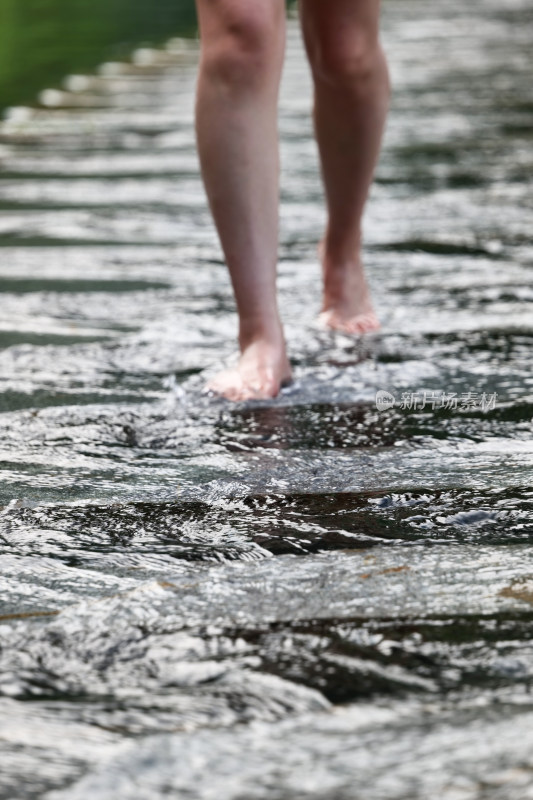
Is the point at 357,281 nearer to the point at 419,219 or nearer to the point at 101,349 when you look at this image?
the point at 101,349

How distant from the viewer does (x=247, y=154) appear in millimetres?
1936

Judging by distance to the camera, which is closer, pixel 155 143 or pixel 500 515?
pixel 500 515

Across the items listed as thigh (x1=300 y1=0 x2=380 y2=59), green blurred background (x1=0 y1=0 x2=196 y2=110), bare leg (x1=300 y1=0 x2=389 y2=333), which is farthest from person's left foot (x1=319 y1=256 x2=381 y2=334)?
green blurred background (x1=0 y1=0 x2=196 y2=110)

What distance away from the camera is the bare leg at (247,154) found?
1.89 meters

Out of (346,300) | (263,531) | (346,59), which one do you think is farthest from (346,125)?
(263,531)

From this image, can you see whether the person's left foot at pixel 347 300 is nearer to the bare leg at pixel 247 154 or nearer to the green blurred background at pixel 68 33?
the bare leg at pixel 247 154

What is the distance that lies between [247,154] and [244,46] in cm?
16

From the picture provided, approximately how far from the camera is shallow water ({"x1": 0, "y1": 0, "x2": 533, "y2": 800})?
0.85 metres

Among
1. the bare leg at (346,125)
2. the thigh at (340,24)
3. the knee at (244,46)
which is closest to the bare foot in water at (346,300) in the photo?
the bare leg at (346,125)

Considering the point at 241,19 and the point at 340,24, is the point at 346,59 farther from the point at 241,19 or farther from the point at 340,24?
the point at 241,19

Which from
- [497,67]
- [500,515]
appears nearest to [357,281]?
[500,515]

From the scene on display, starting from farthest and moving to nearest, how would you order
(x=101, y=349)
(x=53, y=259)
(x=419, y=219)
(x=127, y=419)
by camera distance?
(x=419, y=219) → (x=53, y=259) → (x=101, y=349) → (x=127, y=419)

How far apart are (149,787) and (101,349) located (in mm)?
1333

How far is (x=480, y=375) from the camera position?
1888mm
